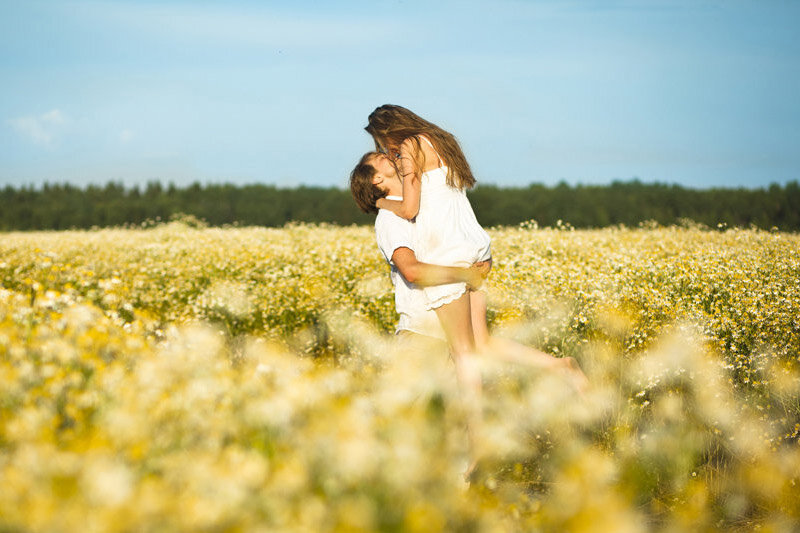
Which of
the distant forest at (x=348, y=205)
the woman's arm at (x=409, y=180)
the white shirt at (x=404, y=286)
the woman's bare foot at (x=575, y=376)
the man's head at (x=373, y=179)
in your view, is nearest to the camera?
the woman's arm at (x=409, y=180)

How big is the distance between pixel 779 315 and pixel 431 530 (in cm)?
500

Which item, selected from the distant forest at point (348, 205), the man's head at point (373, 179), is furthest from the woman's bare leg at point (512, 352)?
the distant forest at point (348, 205)

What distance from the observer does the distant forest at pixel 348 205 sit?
34.6 meters

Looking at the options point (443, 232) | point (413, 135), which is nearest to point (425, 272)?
point (443, 232)

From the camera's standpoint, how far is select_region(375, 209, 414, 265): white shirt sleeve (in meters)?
4.00

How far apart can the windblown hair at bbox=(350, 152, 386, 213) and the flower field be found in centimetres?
102

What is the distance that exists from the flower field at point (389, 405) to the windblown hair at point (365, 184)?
40.0 inches

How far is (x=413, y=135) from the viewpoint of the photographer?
396 cm

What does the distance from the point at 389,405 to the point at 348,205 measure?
3951 centimetres

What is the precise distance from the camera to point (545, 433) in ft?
17.1

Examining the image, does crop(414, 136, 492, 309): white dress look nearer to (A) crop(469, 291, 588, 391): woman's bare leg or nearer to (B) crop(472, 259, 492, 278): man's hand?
(B) crop(472, 259, 492, 278): man's hand

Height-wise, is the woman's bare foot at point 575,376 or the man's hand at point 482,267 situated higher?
the man's hand at point 482,267

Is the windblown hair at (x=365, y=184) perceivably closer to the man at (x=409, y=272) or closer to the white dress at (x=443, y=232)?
the man at (x=409, y=272)

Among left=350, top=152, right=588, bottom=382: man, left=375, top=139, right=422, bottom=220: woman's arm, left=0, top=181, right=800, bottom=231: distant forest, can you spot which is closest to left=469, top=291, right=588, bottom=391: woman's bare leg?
left=350, top=152, right=588, bottom=382: man
